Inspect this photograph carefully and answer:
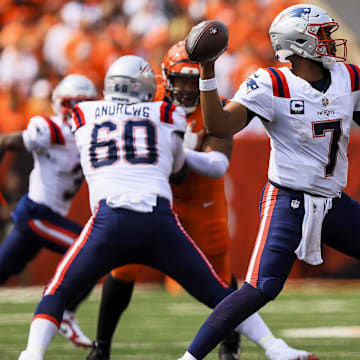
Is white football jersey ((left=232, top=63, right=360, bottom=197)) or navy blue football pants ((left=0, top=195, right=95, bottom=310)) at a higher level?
white football jersey ((left=232, top=63, right=360, bottom=197))

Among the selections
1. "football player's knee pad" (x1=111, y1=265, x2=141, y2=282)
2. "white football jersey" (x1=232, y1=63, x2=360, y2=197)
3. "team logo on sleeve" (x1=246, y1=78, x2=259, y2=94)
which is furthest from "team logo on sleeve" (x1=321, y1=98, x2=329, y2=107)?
"football player's knee pad" (x1=111, y1=265, x2=141, y2=282)

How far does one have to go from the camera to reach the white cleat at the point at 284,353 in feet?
10.3

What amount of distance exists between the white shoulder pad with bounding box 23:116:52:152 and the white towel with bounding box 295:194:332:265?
1694 millimetres

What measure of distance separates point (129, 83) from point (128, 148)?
1.06 ft

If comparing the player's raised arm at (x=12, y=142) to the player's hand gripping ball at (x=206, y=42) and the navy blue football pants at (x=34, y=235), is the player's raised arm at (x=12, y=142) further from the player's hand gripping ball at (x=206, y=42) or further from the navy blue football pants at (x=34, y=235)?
the player's hand gripping ball at (x=206, y=42)

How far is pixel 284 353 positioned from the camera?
10.5 ft

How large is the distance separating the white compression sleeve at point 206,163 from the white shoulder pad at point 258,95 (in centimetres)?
54

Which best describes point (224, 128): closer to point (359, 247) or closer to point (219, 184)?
point (359, 247)

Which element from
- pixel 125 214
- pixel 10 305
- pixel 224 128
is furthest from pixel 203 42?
pixel 10 305

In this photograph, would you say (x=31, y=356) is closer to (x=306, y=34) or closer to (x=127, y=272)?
(x=127, y=272)

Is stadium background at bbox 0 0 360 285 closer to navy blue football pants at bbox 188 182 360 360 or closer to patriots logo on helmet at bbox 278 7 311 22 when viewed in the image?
patriots logo on helmet at bbox 278 7 311 22

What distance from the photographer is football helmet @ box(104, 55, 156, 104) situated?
3404mm

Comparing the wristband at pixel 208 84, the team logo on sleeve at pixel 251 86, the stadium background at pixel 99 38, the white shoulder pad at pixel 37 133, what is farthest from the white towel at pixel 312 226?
the stadium background at pixel 99 38

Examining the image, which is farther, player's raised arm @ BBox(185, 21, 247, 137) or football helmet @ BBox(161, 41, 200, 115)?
football helmet @ BBox(161, 41, 200, 115)
